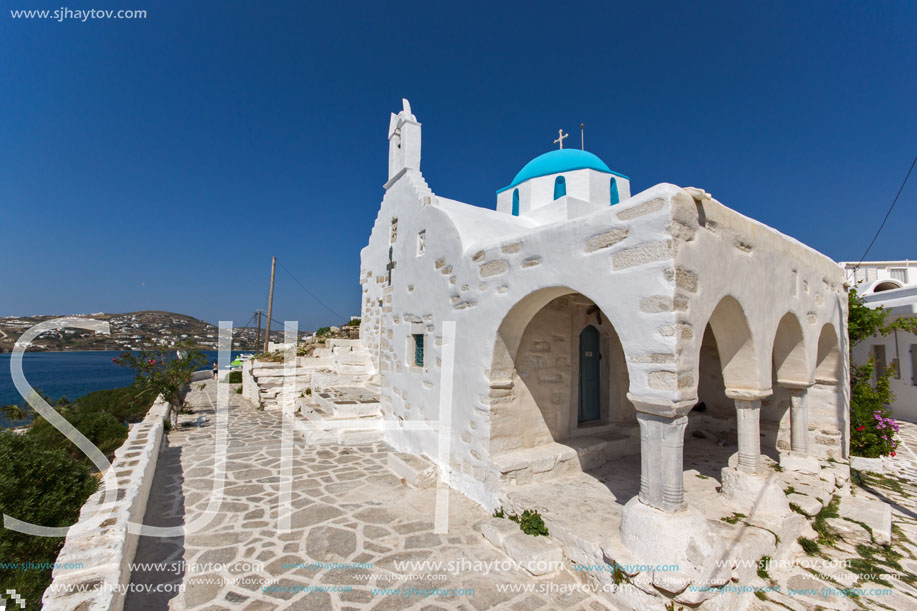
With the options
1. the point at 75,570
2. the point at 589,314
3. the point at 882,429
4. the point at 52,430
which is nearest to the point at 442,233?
the point at 589,314

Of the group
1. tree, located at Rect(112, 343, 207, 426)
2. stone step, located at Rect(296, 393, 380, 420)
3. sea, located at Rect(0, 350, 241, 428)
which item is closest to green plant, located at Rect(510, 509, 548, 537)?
sea, located at Rect(0, 350, 241, 428)

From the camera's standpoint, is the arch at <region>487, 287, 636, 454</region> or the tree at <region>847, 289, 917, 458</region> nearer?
the arch at <region>487, 287, 636, 454</region>

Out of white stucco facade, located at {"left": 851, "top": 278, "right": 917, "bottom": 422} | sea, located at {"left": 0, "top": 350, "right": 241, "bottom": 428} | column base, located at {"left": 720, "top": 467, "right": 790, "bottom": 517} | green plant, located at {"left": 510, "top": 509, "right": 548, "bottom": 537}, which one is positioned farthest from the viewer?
sea, located at {"left": 0, "top": 350, "right": 241, "bottom": 428}

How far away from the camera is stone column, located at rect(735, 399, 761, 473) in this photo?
4.34 meters

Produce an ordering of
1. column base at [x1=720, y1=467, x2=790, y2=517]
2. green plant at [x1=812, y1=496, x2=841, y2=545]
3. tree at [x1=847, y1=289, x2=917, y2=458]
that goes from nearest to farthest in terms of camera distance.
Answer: column base at [x1=720, y1=467, x2=790, y2=517], green plant at [x1=812, y1=496, x2=841, y2=545], tree at [x1=847, y1=289, x2=917, y2=458]

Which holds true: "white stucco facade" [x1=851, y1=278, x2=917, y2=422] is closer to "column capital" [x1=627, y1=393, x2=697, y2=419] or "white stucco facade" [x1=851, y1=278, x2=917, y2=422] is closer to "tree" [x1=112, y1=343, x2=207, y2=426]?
"column capital" [x1=627, y1=393, x2=697, y2=419]

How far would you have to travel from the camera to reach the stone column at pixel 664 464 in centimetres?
316

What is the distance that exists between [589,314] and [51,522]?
587 cm

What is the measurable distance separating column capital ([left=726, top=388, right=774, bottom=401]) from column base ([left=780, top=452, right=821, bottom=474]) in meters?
2.02

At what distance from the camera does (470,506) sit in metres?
4.82

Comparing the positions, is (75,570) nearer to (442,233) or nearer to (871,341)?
(442,233)

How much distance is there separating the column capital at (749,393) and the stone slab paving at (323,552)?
2.44 m

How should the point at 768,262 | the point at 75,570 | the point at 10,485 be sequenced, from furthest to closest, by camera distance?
the point at 768,262, the point at 10,485, the point at 75,570

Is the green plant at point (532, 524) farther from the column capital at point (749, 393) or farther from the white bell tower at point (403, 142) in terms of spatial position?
the white bell tower at point (403, 142)
